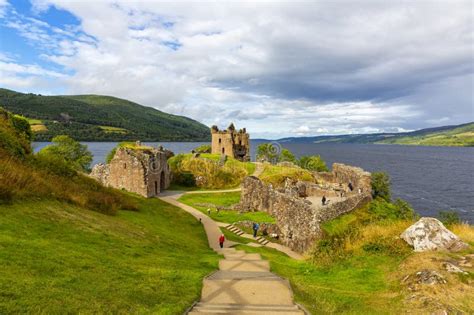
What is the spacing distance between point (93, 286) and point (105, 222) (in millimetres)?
9317

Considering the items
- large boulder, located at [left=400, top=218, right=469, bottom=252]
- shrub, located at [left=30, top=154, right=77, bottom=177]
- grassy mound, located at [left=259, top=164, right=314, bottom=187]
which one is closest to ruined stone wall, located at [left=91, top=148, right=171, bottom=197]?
grassy mound, located at [left=259, top=164, right=314, bottom=187]

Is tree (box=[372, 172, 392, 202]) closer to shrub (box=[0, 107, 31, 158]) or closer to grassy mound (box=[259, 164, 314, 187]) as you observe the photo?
grassy mound (box=[259, 164, 314, 187])

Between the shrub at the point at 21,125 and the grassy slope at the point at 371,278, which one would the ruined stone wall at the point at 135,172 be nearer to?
the shrub at the point at 21,125

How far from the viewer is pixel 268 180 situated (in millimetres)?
55281

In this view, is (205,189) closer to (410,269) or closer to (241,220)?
(241,220)

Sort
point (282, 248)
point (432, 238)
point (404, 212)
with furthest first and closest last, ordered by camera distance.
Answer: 1. point (404, 212)
2. point (282, 248)
3. point (432, 238)

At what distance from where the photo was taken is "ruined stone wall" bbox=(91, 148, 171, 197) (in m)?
45.6

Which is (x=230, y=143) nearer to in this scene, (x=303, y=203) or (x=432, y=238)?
(x=303, y=203)

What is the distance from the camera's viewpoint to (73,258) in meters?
11.9

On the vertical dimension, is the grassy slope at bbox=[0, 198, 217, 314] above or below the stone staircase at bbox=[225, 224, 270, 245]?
above

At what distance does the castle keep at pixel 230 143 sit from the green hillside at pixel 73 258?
182 feet

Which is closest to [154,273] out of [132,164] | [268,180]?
[132,164]

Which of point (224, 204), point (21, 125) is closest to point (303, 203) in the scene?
point (224, 204)

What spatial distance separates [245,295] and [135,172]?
36520 mm
